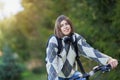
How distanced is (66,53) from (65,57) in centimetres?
5

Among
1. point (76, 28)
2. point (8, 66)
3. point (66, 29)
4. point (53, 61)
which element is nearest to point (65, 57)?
point (53, 61)

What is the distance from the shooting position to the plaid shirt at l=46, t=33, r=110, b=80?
584 cm

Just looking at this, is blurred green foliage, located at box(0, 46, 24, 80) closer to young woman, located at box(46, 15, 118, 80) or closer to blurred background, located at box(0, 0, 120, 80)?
blurred background, located at box(0, 0, 120, 80)

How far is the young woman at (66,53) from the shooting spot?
589cm

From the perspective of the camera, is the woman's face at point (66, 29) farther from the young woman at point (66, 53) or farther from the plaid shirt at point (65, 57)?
the plaid shirt at point (65, 57)

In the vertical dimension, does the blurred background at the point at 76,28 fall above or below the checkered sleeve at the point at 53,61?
above

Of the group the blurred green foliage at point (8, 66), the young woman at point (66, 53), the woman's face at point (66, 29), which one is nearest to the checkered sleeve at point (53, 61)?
the young woman at point (66, 53)

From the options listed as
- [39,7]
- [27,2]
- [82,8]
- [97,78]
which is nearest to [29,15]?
[27,2]

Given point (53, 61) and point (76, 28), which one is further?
point (76, 28)

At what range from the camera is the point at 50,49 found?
5.89 meters

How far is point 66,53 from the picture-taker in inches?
237

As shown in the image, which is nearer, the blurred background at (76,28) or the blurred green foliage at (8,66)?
the blurred background at (76,28)

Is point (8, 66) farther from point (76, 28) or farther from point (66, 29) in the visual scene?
point (66, 29)

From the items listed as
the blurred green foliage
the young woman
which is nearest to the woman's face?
the young woman
